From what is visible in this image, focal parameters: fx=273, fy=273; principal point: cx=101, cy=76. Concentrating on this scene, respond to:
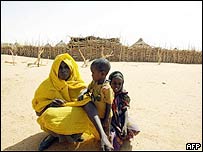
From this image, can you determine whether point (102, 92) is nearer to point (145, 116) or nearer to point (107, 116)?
point (107, 116)

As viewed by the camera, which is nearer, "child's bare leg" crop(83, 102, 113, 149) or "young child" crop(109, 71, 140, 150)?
"child's bare leg" crop(83, 102, 113, 149)

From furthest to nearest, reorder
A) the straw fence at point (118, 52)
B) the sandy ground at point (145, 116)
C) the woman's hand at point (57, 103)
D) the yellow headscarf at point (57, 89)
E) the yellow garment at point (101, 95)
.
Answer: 1. the straw fence at point (118, 52)
2. the sandy ground at point (145, 116)
3. the yellow headscarf at point (57, 89)
4. the woman's hand at point (57, 103)
5. the yellow garment at point (101, 95)

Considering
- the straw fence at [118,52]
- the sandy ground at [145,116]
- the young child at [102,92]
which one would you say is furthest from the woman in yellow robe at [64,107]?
the straw fence at [118,52]

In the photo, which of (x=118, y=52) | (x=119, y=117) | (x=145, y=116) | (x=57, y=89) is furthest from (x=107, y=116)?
(x=118, y=52)

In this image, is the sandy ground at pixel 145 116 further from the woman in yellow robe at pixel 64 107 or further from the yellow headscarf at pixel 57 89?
the yellow headscarf at pixel 57 89

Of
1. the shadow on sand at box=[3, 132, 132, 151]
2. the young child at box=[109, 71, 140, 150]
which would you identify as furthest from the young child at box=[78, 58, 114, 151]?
the shadow on sand at box=[3, 132, 132, 151]

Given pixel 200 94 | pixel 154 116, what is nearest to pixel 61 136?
pixel 154 116

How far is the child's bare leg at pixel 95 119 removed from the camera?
→ 114 inches

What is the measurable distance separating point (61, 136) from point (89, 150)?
42 centimetres

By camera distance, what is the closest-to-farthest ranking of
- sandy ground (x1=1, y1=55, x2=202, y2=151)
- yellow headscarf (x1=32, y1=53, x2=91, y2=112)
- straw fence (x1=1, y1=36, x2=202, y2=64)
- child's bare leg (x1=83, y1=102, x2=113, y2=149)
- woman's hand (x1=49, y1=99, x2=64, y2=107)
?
child's bare leg (x1=83, y1=102, x2=113, y2=149) → woman's hand (x1=49, y1=99, x2=64, y2=107) → yellow headscarf (x1=32, y1=53, x2=91, y2=112) → sandy ground (x1=1, y1=55, x2=202, y2=151) → straw fence (x1=1, y1=36, x2=202, y2=64)

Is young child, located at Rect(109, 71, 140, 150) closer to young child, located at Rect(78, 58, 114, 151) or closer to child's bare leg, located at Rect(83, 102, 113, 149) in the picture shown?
young child, located at Rect(78, 58, 114, 151)

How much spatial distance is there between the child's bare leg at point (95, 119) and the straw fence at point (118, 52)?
15441mm

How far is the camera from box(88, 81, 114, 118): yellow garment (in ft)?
10.2

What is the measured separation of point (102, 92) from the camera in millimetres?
3107
